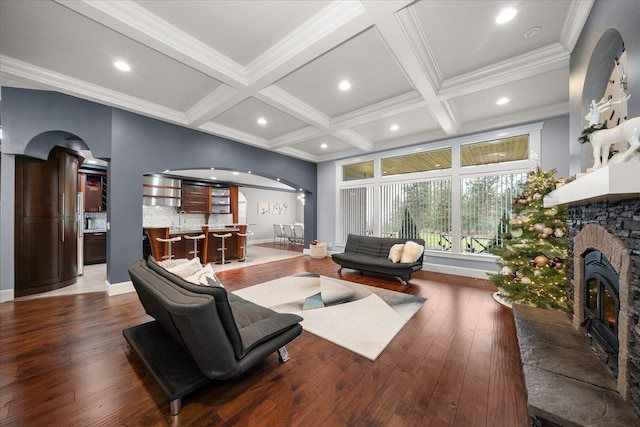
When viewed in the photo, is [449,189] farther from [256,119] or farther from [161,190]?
[161,190]

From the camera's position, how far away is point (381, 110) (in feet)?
12.8

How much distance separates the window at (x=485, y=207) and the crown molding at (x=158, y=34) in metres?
4.71

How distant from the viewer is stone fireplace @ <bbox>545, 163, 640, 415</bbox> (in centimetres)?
121

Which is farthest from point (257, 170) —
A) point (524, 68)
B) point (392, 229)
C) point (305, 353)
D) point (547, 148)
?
point (547, 148)

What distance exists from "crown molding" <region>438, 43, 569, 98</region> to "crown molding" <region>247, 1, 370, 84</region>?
6.01 ft

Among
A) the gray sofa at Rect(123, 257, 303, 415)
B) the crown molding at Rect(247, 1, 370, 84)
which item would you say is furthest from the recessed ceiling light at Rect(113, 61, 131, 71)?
the gray sofa at Rect(123, 257, 303, 415)

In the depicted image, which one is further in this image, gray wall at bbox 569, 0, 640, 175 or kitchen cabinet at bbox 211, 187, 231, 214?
kitchen cabinet at bbox 211, 187, 231, 214

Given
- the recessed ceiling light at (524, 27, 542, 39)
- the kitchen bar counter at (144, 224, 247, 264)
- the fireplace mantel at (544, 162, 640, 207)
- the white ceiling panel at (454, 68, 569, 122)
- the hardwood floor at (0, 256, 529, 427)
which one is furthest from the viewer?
the kitchen bar counter at (144, 224, 247, 264)

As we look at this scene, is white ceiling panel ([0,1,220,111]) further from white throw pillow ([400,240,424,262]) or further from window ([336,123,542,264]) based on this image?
window ([336,123,542,264])

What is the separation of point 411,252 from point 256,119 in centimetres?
392

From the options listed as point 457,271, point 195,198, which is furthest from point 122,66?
point 457,271

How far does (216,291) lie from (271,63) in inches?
101

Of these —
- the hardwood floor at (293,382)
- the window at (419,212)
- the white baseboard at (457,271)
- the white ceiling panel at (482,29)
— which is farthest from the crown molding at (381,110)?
the white baseboard at (457,271)

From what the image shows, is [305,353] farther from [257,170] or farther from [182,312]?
[257,170]
